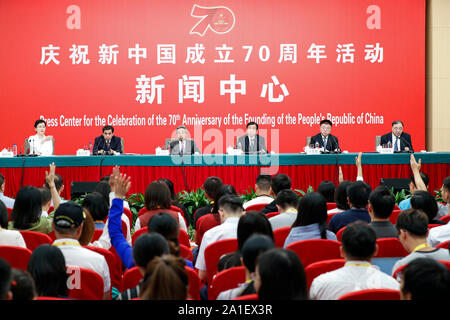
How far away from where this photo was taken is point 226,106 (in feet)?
26.2

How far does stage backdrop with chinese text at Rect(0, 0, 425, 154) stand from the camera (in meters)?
7.88

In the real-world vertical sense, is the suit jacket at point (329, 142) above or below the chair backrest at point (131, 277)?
above

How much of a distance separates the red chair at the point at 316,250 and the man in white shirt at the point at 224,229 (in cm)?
45

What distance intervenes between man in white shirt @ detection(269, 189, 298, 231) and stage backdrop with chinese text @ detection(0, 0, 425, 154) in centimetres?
487

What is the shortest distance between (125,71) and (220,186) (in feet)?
15.4

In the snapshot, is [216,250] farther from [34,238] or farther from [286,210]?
[34,238]

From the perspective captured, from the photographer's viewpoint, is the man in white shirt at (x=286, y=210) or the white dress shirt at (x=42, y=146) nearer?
the man in white shirt at (x=286, y=210)

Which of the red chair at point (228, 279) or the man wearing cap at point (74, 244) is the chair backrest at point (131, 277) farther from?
the red chair at point (228, 279)

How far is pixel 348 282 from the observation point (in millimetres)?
1810

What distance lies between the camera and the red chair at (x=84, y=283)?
1933mm

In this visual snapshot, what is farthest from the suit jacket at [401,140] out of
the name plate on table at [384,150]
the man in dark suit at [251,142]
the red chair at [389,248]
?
the red chair at [389,248]

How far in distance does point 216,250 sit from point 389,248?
32.9 inches

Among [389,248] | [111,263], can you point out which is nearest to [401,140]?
[389,248]
